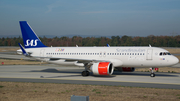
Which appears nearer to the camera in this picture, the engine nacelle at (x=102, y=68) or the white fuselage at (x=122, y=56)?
the engine nacelle at (x=102, y=68)

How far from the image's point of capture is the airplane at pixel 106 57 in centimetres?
2644

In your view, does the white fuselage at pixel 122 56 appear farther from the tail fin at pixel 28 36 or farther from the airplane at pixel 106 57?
the tail fin at pixel 28 36

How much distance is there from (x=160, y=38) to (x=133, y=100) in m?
114

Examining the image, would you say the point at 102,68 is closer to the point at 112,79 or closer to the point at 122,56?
the point at 112,79

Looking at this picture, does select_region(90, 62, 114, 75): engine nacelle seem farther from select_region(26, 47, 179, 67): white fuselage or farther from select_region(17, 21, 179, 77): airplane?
select_region(26, 47, 179, 67): white fuselage

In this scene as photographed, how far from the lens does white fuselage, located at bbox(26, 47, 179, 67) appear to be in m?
26.6

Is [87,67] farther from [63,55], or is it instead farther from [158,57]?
[158,57]

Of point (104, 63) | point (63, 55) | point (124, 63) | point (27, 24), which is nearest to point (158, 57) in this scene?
point (124, 63)

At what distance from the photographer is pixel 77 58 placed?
96.9ft

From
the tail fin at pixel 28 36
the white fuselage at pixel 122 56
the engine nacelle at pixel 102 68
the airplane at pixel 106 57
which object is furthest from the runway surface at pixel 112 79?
the tail fin at pixel 28 36

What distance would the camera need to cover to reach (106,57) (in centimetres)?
2892

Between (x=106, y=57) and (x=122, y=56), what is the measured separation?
224cm

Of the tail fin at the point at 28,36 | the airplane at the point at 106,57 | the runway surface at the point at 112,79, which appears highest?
the tail fin at the point at 28,36

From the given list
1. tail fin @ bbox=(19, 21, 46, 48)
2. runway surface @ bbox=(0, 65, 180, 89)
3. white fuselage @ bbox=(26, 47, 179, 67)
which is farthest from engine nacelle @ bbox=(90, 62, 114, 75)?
tail fin @ bbox=(19, 21, 46, 48)
